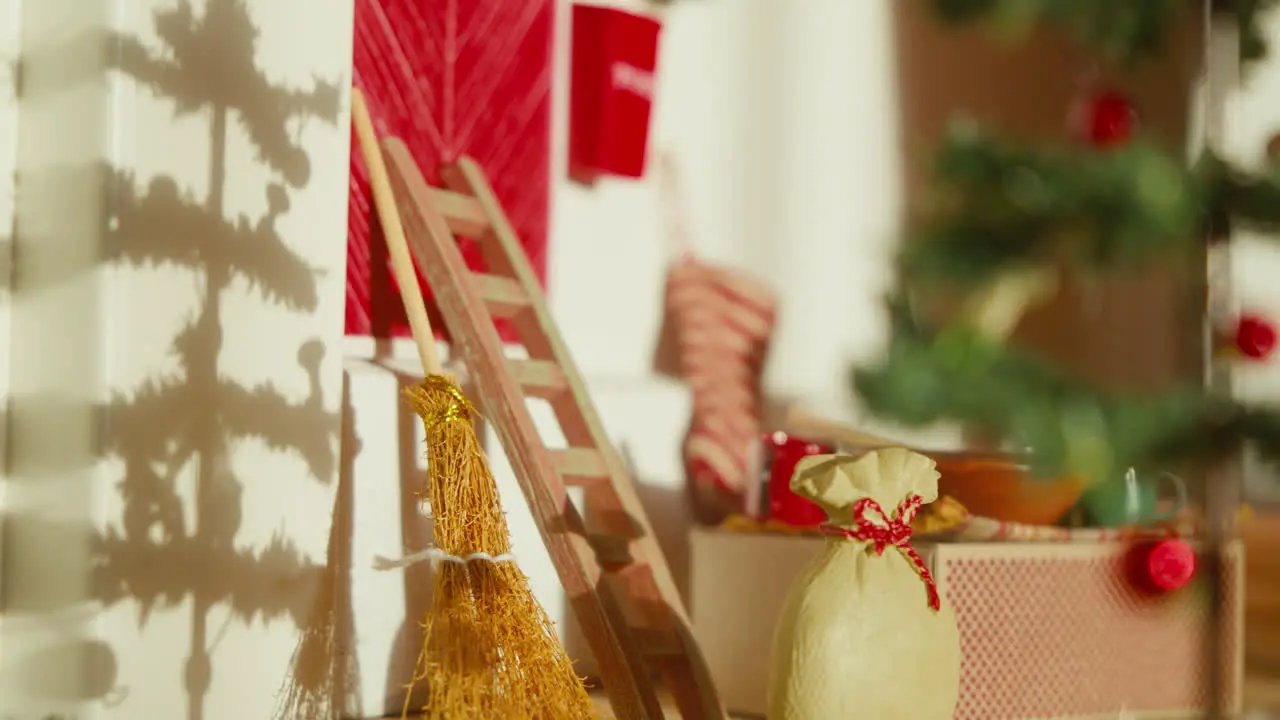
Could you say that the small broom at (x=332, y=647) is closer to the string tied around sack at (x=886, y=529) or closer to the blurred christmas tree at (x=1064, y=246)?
the string tied around sack at (x=886, y=529)

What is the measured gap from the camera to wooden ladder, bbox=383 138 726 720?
1.65m

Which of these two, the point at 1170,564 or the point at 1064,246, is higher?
the point at 1064,246

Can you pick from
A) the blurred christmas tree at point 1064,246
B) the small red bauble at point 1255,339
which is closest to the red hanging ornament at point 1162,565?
the small red bauble at point 1255,339

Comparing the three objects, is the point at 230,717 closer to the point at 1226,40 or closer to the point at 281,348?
the point at 281,348

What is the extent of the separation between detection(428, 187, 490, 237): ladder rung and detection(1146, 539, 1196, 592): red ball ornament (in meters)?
0.96

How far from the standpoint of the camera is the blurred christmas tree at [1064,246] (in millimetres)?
764

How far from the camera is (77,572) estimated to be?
4.87 ft

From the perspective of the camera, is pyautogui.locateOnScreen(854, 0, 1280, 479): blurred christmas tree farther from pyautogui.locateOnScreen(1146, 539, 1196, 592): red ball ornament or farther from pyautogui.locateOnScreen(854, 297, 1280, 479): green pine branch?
pyautogui.locateOnScreen(1146, 539, 1196, 592): red ball ornament

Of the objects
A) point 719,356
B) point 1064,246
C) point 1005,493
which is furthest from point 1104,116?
point 1064,246

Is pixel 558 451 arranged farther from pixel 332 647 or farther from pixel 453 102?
pixel 453 102

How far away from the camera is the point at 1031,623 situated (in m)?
1.78

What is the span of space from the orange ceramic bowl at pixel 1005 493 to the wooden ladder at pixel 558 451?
41 cm

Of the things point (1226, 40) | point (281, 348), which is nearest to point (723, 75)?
point (281, 348)

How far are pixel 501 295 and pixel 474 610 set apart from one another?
20.9 inches
